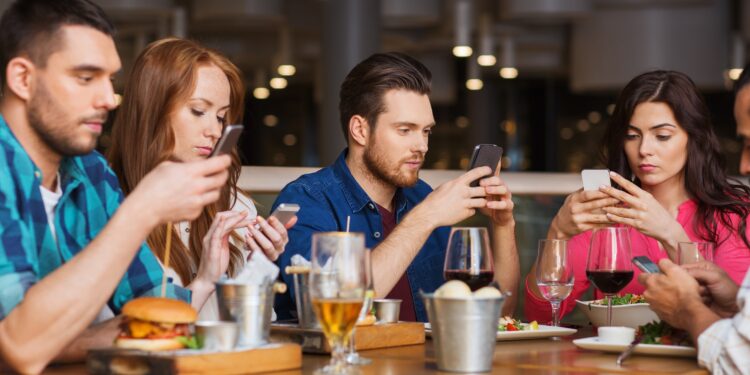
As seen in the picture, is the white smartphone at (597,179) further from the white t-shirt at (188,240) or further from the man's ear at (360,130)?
the white t-shirt at (188,240)

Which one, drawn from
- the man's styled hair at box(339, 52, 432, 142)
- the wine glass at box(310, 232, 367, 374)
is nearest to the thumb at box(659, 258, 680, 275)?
the wine glass at box(310, 232, 367, 374)

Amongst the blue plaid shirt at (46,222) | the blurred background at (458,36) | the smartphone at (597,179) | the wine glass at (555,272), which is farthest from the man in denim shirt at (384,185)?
the blurred background at (458,36)

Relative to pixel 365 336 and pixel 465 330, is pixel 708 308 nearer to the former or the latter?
pixel 465 330

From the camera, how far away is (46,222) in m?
2.11

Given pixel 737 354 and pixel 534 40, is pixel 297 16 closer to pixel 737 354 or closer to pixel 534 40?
pixel 534 40

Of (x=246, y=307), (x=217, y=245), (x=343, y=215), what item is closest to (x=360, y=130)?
(x=343, y=215)

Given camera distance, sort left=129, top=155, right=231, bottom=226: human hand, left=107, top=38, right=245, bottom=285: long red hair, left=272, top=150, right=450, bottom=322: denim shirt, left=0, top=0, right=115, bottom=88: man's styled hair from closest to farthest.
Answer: left=129, top=155, right=231, bottom=226: human hand, left=0, top=0, right=115, bottom=88: man's styled hair, left=107, top=38, right=245, bottom=285: long red hair, left=272, top=150, right=450, bottom=322: denim shirt

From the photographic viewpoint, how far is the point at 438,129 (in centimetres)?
1819

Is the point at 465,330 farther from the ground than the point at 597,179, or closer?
closer

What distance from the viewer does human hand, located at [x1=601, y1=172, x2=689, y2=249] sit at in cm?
312

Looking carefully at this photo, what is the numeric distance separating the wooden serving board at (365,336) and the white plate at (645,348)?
1.17 ft

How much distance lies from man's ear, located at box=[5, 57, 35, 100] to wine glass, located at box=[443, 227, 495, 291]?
89cm

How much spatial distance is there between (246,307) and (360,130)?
63.1 inches

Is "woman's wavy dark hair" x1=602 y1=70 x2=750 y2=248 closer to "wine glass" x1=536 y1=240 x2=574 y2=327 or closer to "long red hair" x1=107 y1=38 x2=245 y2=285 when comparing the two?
"wine glass" x1=536 y1=240 x2=574 y2=327
